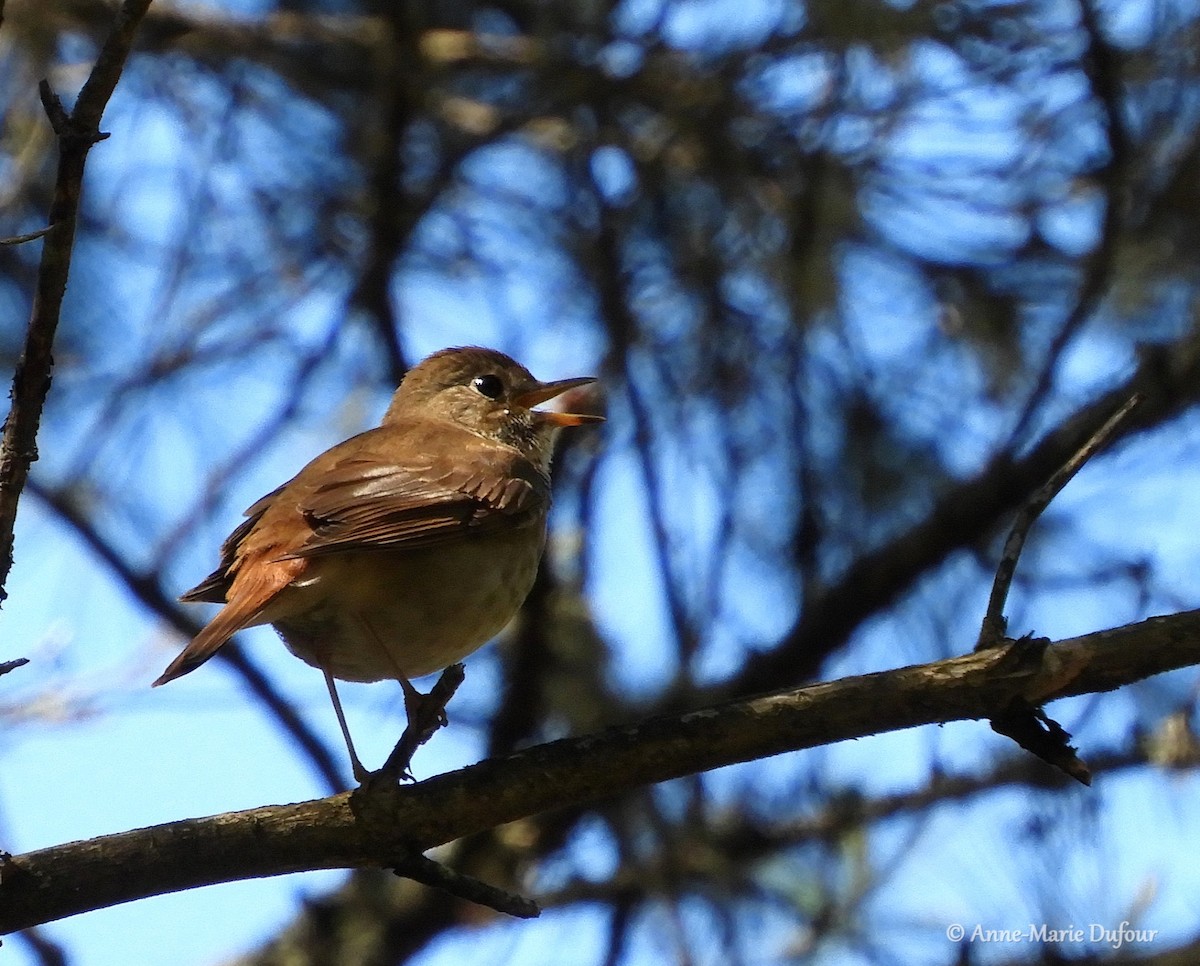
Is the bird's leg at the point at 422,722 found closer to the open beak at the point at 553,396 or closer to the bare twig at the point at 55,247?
the bare twig at the point at 55,247

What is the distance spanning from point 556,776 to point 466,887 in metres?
0.28

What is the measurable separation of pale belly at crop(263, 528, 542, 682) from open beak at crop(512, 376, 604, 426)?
35.6 inches

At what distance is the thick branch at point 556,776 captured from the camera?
119 inches

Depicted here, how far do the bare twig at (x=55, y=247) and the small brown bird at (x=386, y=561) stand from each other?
714 millimetres

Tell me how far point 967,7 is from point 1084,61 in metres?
0.46

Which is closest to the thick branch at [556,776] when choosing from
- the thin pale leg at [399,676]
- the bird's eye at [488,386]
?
the thin pale leg at [399,676]

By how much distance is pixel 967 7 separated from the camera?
561cm

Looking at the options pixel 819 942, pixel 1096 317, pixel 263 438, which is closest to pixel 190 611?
pixel 263 438

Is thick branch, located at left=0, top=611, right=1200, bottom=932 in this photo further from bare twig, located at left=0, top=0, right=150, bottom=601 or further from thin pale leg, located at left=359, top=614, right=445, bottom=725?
bare twig, located at left=0, top=0, right=150, bottom=601

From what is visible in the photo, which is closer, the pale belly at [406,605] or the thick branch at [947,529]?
the pale belly at [406,605]

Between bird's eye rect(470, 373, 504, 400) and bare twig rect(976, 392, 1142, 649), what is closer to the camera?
bare twig rect(976, 392, 1142, 649)

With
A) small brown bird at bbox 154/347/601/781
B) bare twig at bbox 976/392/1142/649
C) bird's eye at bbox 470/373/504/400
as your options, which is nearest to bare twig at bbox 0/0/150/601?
small brown bird at bbox 154/347/601/781

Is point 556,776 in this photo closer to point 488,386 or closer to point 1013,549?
point 1013,549

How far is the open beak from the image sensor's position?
4.87 meters
